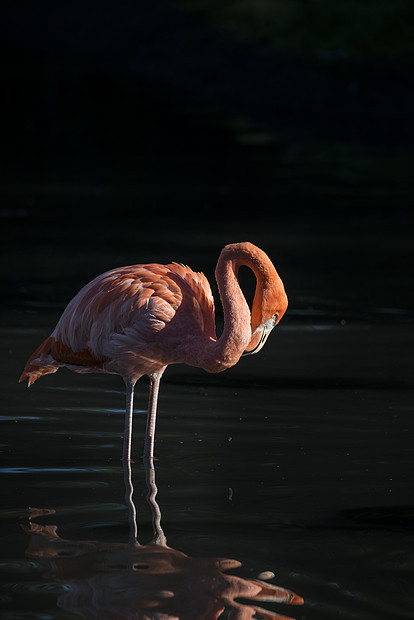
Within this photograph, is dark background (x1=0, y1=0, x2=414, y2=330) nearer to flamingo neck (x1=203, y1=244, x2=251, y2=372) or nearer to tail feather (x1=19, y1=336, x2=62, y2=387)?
tail feather (x1=19, y1=336, x2=62, y2=387)

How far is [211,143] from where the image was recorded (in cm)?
2128

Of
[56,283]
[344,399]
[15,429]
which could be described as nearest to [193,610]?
[15,429]

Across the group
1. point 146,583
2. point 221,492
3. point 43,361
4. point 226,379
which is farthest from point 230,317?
point 226,379

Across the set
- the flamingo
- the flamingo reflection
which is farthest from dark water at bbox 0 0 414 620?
the flamingo

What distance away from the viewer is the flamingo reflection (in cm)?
487

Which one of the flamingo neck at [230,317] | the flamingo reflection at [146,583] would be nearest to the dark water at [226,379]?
the flamingo reflection at [146,583]

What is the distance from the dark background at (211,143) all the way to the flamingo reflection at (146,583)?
4521 millimetres

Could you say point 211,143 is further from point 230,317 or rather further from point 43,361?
point 230,317

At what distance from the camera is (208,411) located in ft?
24.9

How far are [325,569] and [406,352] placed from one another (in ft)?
12.8

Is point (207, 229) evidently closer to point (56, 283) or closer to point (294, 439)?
point (56, 283)

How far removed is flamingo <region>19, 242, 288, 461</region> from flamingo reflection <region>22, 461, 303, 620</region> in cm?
111

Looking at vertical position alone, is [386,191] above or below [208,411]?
above

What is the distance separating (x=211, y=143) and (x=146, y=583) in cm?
1660
